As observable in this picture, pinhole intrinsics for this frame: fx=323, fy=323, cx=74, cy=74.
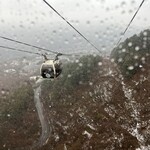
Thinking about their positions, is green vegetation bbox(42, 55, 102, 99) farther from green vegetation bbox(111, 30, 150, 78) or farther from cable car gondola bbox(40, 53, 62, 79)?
cable car gondola bbox(40, 53, 62, 79)

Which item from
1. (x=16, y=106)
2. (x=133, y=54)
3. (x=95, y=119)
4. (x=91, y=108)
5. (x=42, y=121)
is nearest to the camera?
(x=95, y=119)

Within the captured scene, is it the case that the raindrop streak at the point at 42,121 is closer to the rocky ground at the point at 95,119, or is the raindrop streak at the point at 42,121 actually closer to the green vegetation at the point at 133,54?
the rocky ground at the point at 95,119

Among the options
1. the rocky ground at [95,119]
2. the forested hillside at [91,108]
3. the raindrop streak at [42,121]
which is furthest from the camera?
the raindrop streak at [42,121]

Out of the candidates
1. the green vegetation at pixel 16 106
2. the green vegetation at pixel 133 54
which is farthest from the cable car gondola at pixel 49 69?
the green vegetation at pixel 133 54

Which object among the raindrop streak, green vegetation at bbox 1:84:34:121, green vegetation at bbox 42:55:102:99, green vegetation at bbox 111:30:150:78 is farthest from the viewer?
green vegetation at bbox 42:55:102:99

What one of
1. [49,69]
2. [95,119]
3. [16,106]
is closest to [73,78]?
[16,106]

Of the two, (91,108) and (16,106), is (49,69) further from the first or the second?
(16,106)

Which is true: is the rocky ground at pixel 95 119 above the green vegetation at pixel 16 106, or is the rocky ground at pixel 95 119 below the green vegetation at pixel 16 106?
above

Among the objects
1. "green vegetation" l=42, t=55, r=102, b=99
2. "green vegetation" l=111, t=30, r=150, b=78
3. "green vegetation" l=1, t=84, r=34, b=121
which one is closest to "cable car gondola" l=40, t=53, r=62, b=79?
"green vegetation" l=1, t=84, r=34, b=121

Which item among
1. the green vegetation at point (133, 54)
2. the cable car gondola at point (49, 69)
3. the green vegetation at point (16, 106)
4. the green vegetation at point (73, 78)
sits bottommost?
the green vegetation at point (16, 106)
